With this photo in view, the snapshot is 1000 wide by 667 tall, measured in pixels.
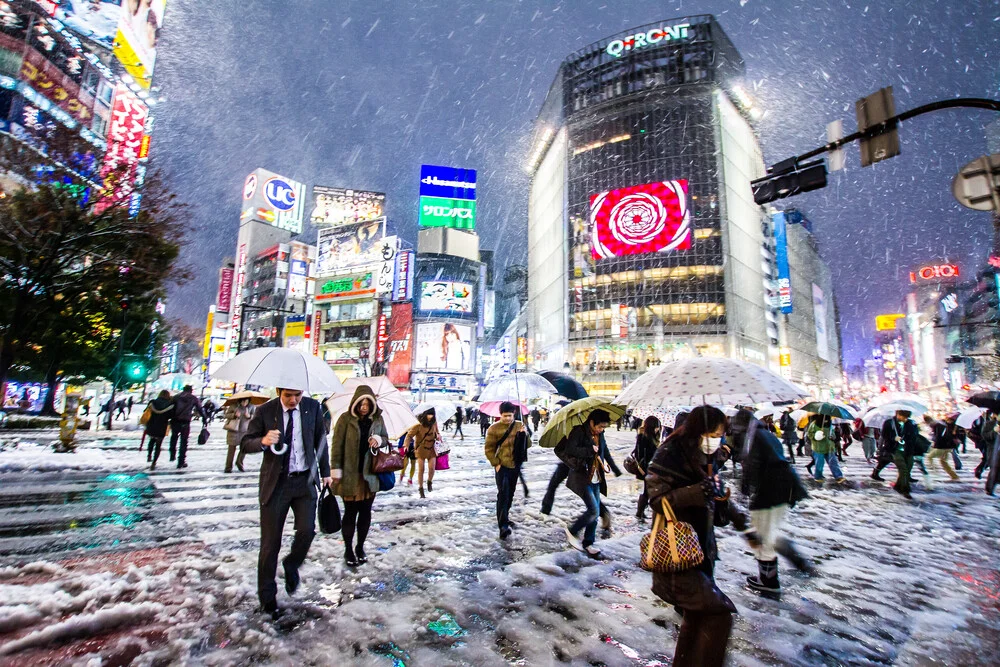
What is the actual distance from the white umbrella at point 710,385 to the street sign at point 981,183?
3.30 metres

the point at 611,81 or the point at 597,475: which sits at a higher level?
the point at 611,81

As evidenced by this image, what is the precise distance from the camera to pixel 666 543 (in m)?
2.52

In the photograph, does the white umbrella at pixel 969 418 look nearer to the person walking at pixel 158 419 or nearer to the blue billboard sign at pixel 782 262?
the person walking at pixel 158 419

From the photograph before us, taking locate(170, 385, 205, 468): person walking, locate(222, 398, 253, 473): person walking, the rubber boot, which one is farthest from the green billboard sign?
the rubber boot

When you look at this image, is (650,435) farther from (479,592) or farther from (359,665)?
(359,665)

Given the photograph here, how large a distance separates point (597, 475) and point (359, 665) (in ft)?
10.3

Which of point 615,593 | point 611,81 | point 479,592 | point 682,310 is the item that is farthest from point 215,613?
point 611,81

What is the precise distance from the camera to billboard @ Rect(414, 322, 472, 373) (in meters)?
63.4

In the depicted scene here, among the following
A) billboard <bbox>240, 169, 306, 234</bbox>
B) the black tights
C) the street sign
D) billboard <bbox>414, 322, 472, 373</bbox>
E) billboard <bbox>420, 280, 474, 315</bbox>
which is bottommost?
the black tights

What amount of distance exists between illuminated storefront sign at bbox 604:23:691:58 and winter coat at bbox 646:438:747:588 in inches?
3350

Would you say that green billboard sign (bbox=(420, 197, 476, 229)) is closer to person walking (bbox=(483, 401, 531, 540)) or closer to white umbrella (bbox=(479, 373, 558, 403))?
white umbrella (bbox=(479, 373, 558, 403))

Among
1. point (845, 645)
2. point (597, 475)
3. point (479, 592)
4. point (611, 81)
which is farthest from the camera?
point (611, 81)

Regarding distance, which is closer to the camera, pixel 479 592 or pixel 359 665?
pixel 359 665

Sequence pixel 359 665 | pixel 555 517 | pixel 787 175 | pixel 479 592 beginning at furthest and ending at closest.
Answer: pixel 787 175 → pixel 555 517 → pixel 479 592 → pixel 359 665
